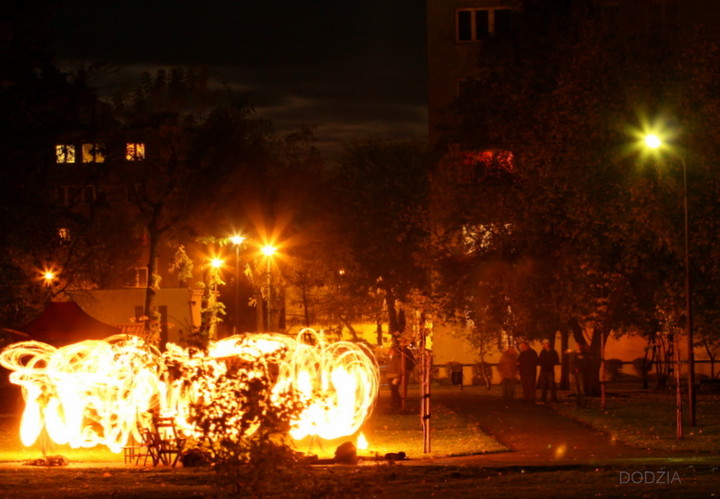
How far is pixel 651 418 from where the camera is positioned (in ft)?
102

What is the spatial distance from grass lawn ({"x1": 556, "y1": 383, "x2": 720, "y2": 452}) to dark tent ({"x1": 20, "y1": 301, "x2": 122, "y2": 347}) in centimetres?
1388

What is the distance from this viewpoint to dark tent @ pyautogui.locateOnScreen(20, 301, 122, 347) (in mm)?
33156

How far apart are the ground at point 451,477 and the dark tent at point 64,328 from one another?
38.3 feet

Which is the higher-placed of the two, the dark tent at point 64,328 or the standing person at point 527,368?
the dark tent at point 64,328

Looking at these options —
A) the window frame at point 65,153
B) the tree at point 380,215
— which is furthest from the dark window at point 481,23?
the window frame at point 65,153

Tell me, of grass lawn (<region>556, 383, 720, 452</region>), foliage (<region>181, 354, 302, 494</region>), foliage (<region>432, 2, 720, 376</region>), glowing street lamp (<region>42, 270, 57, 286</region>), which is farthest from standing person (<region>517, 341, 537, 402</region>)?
foliage (<region>181, 354, 302, 494</region>)

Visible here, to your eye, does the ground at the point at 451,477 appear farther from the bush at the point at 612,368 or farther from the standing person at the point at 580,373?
the bush at the point at 612,368

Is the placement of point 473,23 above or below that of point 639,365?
above

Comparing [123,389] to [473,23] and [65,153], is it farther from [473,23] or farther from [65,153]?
[473,23]

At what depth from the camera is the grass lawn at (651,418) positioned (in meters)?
24.6

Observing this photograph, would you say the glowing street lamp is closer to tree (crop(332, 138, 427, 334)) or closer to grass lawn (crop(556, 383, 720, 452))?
tree (crop(332, 138, 427, 334))

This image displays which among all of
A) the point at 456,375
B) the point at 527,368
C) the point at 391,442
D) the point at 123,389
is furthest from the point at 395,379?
the point at 456,375

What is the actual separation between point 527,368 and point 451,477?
2051cm

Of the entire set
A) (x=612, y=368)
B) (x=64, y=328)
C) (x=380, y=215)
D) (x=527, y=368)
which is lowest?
(x=612, y=368)
